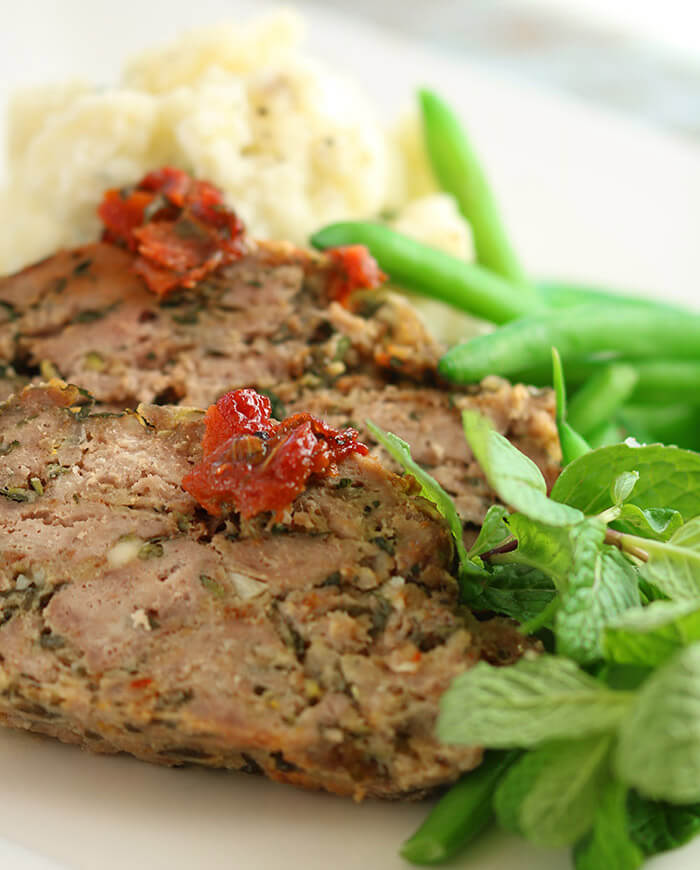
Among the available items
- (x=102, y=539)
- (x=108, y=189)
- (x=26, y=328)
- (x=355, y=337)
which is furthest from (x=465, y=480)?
(x=108, y=189)

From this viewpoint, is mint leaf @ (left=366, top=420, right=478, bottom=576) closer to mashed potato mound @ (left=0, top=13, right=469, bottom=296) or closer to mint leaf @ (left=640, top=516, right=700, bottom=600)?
mint leaf @ (left=640, top=516, right=700, bottom=600)

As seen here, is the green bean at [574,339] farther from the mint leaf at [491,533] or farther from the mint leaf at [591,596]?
the mint leaf at [591,596]

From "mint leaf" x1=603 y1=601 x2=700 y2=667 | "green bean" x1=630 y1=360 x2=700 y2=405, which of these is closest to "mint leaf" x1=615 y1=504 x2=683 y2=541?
"mint leaf" x1=603 y1=601 x2=700 y2=667

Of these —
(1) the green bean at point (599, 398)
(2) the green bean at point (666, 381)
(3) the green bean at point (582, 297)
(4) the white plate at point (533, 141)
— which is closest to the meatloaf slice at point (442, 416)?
(1) the green bean at point (599, 398)

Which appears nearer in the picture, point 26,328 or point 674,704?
point 674,704

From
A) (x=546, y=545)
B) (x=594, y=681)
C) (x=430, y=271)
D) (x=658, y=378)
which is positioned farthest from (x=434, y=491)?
(x=658, y=378)

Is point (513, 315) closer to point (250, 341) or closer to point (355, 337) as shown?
point (355, 337)

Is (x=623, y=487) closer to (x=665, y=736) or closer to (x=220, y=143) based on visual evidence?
(x=665, y=736)
